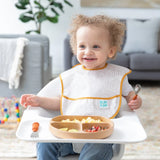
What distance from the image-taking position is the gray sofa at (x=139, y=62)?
3.92 m

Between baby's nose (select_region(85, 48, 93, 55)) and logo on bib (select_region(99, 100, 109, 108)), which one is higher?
baby's nose (select_region(85, 48, 93, 55))

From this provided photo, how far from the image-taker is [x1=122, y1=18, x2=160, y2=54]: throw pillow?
4.25 m

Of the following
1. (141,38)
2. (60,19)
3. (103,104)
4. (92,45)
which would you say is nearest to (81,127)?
(103,104)

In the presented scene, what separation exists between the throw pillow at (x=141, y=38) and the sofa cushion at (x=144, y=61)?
0.33 metres

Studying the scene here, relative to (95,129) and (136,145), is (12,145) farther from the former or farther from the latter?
(95,129)

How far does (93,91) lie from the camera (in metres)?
1.45

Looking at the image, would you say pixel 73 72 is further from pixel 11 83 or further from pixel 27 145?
pixel 11 83

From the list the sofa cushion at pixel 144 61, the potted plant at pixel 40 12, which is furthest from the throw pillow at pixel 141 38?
the potted plant at pixel 40 12

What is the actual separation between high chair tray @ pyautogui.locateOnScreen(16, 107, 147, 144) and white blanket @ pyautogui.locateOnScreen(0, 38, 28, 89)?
1.76 meters

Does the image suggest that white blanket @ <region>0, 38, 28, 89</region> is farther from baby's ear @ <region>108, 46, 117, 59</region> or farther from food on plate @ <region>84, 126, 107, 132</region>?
food on plate @ <region>84, 126, 107, 132</region>

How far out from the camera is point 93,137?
1086 millimetres

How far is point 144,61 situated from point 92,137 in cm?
296

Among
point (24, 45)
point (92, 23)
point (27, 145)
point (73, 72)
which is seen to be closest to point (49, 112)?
point (73, 72)

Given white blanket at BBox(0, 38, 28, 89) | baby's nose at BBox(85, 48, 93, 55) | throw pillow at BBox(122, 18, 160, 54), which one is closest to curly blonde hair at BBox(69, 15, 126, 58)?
baby's nose at BBox(85, 48, 93, 55)
